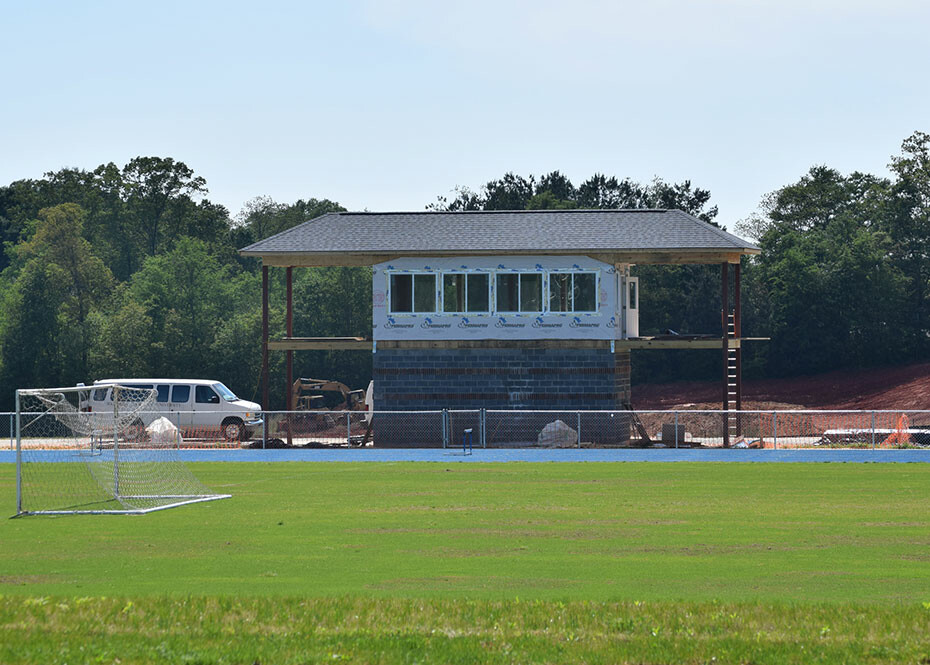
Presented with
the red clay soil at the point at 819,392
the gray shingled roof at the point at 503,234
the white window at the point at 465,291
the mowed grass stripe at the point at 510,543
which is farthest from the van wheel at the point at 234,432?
the red clay soil at the point at 819,392

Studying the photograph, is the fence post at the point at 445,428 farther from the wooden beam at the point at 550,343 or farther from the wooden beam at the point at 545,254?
the wooden beam at the point at 545,254

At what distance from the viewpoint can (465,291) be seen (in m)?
42.2

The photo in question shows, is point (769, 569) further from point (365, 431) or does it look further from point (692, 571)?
point (365, 431)

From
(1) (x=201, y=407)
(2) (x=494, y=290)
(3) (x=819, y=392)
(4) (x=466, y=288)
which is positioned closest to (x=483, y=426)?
(2) (x=494, y=290)

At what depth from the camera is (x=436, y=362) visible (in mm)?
41656

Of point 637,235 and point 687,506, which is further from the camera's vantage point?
point 637,235

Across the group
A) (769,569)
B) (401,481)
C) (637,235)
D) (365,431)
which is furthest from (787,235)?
(769,569)

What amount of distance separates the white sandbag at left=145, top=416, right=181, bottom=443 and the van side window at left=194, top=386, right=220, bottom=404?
12.6 feet

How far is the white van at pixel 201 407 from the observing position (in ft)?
137

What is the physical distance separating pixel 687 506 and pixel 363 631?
11.4m

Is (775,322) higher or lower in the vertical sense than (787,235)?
lower

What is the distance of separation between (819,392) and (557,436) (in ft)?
107

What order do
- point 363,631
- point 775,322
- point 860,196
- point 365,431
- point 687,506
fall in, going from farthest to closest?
point 860,196
point 775,322
point 365,431
point 687,506
point 363,631

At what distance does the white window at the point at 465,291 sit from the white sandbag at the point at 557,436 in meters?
5.30
